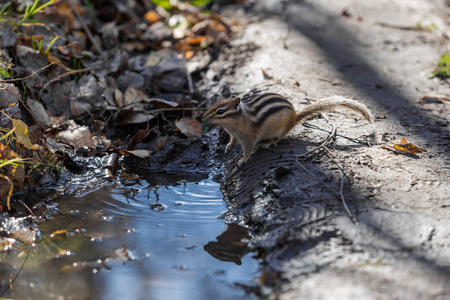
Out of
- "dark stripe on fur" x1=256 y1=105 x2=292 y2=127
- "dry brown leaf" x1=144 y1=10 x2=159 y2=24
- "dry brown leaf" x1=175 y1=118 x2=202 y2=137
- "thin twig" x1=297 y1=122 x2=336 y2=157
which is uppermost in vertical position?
"dark stripe on fur" x1=256 y1=105 x2=292 y2=127

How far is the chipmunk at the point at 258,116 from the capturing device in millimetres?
3497

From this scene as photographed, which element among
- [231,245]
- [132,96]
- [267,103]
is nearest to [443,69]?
[267,103]

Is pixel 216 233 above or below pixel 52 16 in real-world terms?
below

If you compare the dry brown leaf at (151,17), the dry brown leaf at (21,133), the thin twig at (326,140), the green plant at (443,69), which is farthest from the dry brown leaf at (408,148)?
the dry brown leaf at (151,17)

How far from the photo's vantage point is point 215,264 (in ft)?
8.91

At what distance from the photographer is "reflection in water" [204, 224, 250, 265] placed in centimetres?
279

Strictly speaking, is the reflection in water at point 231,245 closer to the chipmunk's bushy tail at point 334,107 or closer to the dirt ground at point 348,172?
the dirt ground at point 348,172

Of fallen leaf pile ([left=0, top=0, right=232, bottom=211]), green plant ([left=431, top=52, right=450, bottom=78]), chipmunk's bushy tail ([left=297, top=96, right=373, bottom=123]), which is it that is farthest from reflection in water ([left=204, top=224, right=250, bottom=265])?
green plant ([left=431, top=52, right=450, bottom=78])

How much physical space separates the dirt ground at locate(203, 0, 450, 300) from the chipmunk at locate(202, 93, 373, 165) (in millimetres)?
134

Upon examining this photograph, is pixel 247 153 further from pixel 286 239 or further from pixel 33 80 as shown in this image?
pixel 33 80

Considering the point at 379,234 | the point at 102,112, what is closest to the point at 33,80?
the point at 102,112

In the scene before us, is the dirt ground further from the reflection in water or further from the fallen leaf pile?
the fallen leaf pile

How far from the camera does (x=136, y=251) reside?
2.83 meters

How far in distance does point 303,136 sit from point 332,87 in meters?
1.14
